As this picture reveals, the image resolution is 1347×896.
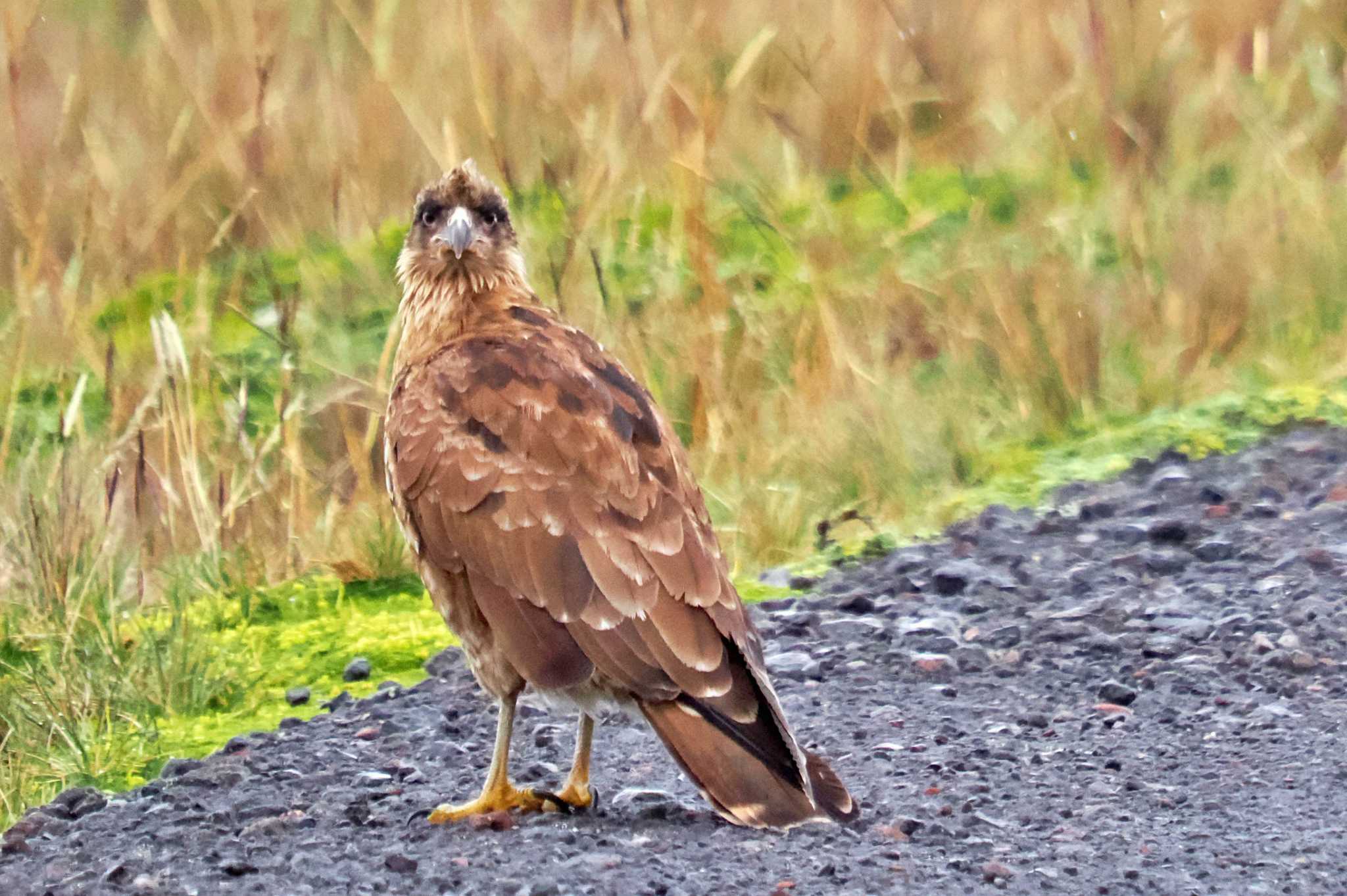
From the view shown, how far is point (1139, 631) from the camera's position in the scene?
5258 mm

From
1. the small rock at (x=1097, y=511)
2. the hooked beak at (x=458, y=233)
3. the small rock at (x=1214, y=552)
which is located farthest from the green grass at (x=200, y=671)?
the small rock at (x=1214, y=552)

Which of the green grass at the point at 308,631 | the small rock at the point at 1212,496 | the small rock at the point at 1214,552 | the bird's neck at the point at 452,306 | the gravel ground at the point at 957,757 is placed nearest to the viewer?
the gravel ground at the point at 957,757

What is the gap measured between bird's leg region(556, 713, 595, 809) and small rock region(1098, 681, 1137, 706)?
4.15 feet

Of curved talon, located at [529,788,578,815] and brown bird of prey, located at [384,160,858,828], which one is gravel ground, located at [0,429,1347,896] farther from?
brown bird of prey, located at [384,160,858,828]

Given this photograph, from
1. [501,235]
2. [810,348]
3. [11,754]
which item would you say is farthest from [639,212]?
[11,754]

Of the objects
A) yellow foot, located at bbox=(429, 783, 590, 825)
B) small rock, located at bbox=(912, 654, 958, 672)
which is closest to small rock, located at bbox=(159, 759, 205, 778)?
yellow foot, located at bbox=(429, 783, 590, 825)

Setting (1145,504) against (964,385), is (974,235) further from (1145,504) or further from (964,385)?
(1145,504)

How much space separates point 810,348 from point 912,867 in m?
3.79

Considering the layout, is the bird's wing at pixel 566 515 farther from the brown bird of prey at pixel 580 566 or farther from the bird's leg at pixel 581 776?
the bird's leg at pixel 581 776

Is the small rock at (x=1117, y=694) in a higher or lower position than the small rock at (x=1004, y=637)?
lower

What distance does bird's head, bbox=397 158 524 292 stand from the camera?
5141 mm

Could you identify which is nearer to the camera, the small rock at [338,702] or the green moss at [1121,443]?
the small rock at [338,702]

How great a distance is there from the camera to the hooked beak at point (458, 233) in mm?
5082

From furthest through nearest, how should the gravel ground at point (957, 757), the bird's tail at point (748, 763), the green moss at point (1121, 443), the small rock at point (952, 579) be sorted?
the green moss at point (1121, 443) < the small rock at point (952, 579) < the bird's tail at point (748, 763) < the gravel ground at point (957, 757)
